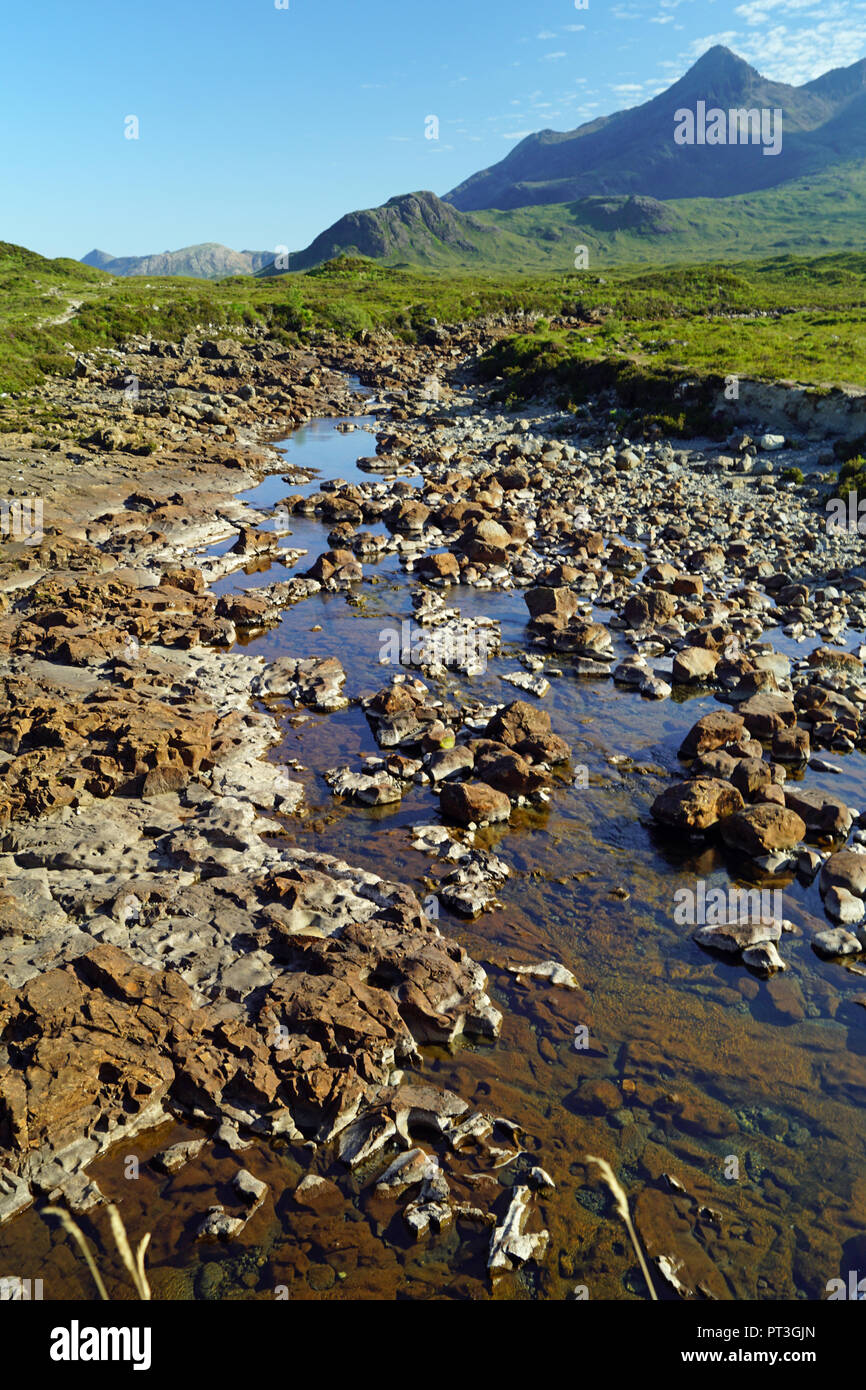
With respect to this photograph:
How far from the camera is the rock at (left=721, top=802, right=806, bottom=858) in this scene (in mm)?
14820

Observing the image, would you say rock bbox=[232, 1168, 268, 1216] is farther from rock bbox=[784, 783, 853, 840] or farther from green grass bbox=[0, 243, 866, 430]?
green grass bbox=[0, 243, 866, 430]

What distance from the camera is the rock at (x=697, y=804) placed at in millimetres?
15469

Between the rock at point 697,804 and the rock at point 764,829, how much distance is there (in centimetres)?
44

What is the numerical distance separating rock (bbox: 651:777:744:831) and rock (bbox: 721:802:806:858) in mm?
437

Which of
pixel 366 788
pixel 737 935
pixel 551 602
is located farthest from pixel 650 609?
pixel 737 935

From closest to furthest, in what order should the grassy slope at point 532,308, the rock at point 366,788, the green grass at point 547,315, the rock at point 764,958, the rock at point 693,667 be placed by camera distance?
the rock at point 764,958 → the rock at point 366,788 → the rock at point 693,667 → the green grass at point 547,315 → the grassy slope at point 532,308

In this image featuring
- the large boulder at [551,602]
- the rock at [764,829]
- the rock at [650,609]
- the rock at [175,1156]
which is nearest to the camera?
the rock at [175,1156]

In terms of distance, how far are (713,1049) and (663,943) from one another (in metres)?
2.11

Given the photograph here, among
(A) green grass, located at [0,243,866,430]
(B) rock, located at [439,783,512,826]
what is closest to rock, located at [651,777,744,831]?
(B) rock, located at [439,783,512,826]

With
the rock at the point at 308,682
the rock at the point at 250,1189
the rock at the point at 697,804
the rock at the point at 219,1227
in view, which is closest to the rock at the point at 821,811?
the rock at the point at 697,804

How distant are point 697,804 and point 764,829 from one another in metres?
1.24

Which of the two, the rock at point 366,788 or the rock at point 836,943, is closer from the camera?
the rock at point 836,943

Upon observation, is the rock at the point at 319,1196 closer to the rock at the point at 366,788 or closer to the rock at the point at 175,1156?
the rock at the point at 175,1156
